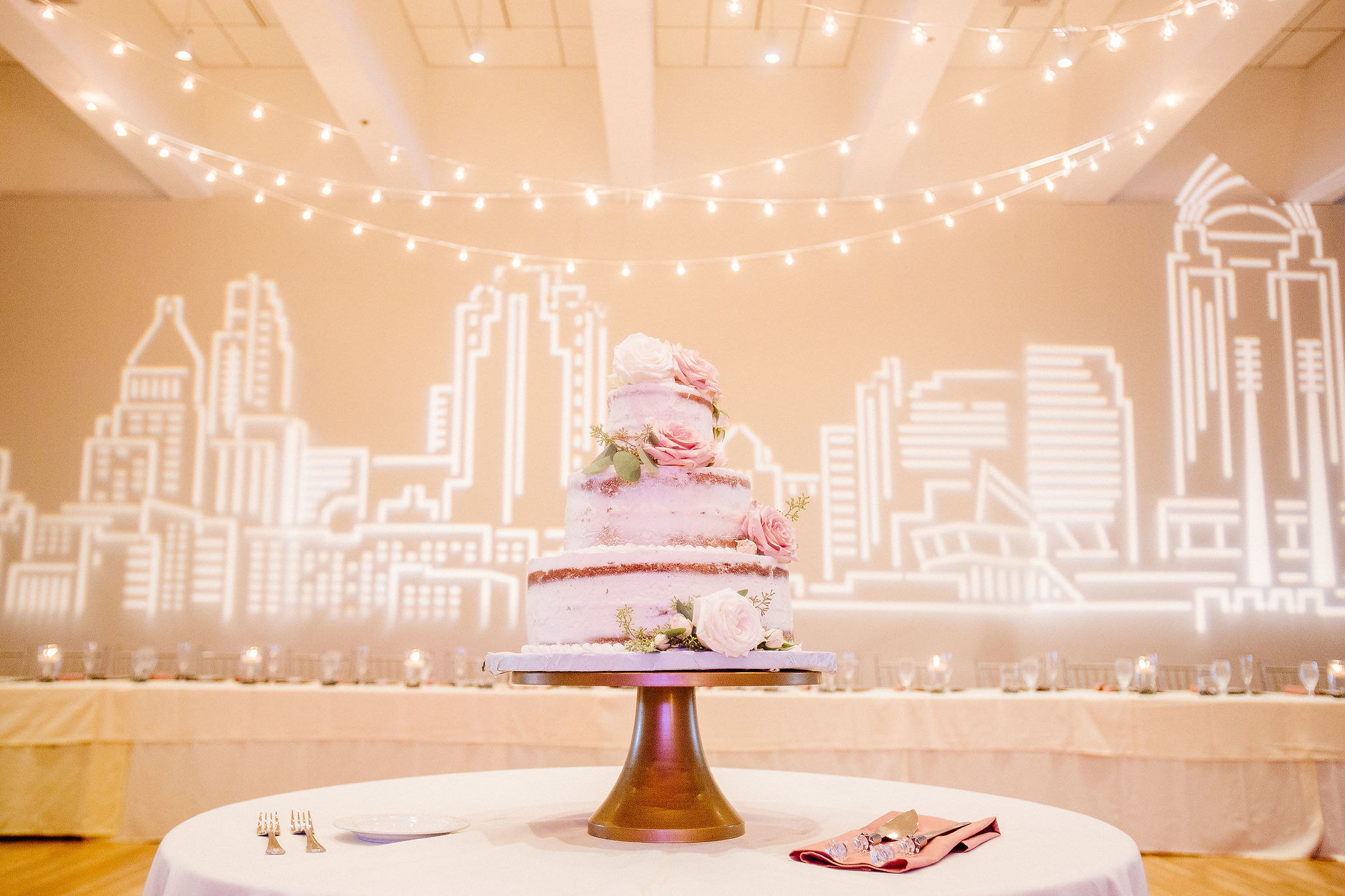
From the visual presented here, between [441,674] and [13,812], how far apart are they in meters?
2.08

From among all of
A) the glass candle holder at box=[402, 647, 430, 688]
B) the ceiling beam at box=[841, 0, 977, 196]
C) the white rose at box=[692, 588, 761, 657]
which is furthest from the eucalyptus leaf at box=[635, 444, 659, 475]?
the ceiling beam at box=[841, 0, 977, 196]

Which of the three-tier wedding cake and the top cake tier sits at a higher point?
the top cake tier

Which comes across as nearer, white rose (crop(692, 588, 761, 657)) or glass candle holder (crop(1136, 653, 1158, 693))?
white rose (crop(692, 588, 761, 657))

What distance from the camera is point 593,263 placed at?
6238mm

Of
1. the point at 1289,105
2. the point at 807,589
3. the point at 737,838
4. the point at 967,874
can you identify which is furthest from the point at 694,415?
the point at 1289,105

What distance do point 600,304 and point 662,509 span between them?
4.17 metres

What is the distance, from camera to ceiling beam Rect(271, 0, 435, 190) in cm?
466

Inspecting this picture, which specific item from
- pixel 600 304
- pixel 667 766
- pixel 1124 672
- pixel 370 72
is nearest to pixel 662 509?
pixel 667 766

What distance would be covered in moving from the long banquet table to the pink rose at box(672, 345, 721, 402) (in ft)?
8.13

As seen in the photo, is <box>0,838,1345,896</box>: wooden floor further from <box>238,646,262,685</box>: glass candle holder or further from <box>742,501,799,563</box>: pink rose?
<box>742,501,799,563</box>: pink rose

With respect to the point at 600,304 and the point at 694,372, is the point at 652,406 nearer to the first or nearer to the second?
the point at 694,372

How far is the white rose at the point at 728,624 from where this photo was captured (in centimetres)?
183

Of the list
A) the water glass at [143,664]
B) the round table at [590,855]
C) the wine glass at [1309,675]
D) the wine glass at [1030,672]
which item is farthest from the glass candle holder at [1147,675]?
the water glass at [143,664]

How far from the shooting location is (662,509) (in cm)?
218
